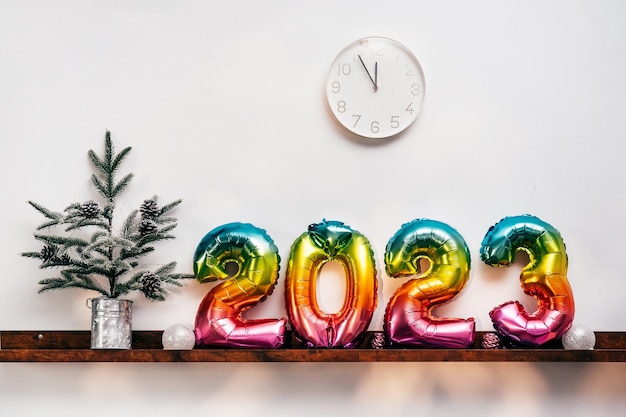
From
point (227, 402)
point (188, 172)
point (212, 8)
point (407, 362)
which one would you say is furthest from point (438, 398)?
point (212, 8)

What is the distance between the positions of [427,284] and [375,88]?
62cm

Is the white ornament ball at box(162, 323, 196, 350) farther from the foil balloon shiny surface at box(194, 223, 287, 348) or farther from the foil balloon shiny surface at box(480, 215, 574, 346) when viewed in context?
the foil balloon shiny surface at box(480, 215, 574, 346)

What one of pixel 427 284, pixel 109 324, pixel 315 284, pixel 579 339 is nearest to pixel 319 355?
pixel 315 284

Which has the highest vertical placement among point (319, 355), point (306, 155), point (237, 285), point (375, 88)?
point (375, 88)

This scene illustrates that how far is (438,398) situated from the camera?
94.1 inches

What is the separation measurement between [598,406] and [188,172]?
56.7 inches

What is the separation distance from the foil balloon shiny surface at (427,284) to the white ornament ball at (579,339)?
0.90 ft

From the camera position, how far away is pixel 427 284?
7.52 feet

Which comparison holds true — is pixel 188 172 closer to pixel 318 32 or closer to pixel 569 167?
pixel 318 32

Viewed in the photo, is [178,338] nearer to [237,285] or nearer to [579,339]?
[237,285]

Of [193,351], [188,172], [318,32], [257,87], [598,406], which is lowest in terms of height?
[598,406]

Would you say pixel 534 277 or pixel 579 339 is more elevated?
pixel 534 277

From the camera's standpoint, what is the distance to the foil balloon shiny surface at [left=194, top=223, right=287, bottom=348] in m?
2.26

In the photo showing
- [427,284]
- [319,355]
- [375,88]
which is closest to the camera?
[319,355]
